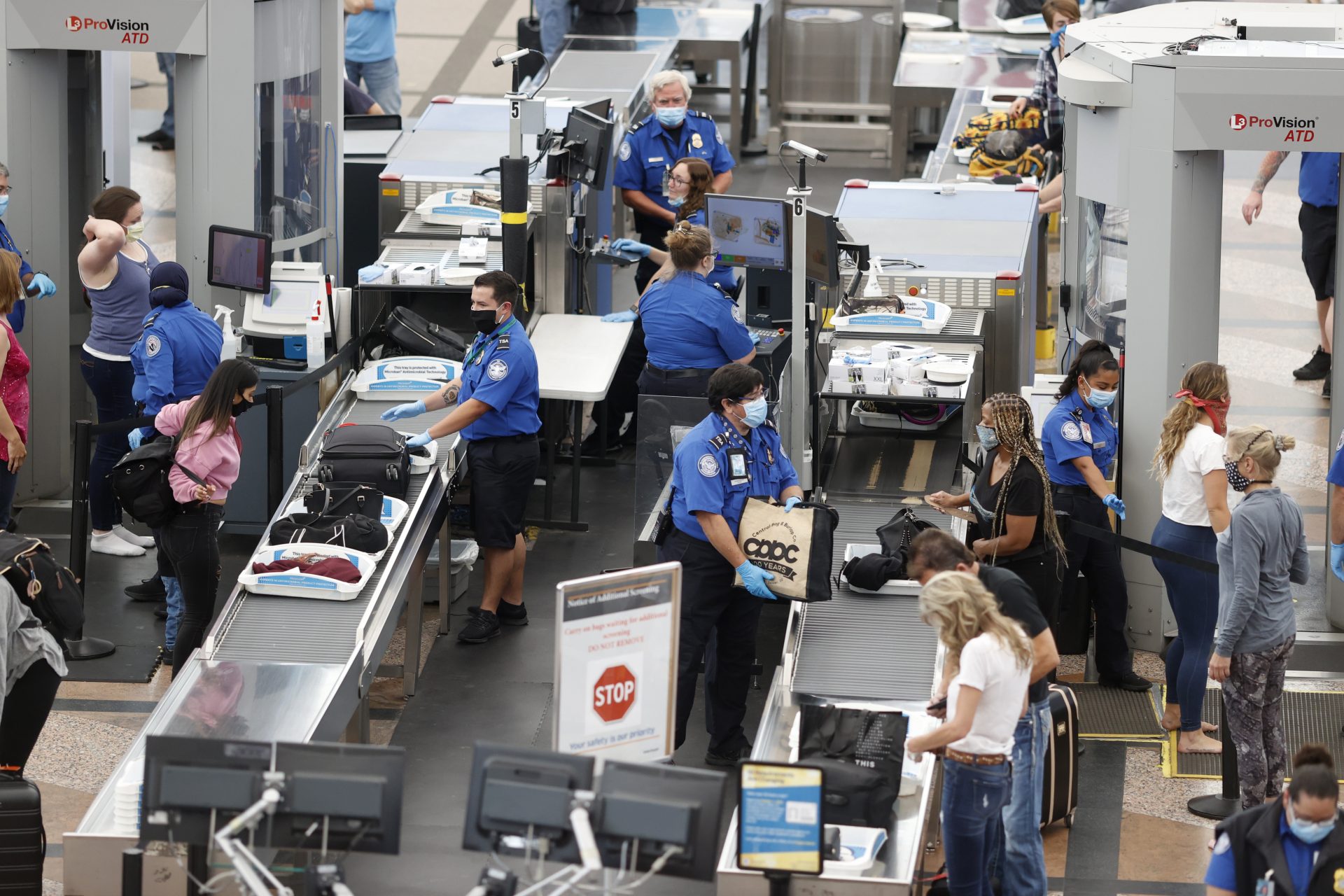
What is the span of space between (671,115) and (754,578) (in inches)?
199

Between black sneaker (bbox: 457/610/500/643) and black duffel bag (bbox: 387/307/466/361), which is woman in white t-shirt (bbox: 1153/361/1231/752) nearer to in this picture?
black sneaker (bbox: 457/610/500/643)

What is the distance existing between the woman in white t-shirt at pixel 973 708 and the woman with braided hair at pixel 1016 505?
1.96m

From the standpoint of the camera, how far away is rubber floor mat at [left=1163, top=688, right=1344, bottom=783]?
8.24m

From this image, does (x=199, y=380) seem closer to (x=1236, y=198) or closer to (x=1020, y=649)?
(x=1020, y=649)

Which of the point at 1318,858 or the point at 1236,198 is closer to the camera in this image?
the point at 1318,858

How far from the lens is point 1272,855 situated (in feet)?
18.8

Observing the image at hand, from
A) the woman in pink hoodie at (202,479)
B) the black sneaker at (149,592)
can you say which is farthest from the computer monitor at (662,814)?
the black sneaker at (149,592)

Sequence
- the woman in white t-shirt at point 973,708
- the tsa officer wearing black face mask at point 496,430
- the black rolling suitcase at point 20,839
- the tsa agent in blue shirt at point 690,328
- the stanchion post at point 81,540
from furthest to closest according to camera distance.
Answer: the tsa agent in blue shirt at point 690,328 < the stanchion post at point 81,540 < the tsa officer wearing black face mask at point 496,430 < the black rolling suitcase at point 20,839 < the woman in white t-shirt at point 973,708

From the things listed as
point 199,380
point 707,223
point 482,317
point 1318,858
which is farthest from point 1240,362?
point 1318,858

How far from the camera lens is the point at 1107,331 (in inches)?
381

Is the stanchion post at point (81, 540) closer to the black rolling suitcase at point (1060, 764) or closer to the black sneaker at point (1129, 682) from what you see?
the black rolling suitcase at point (1060, 764)

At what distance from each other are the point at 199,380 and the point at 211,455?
3.26 ft

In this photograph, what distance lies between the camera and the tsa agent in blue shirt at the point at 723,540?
25.3 feet

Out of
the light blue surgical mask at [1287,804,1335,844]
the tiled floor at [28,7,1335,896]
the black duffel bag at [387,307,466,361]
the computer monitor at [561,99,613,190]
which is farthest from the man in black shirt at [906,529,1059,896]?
the computer monitor at [561,99,613,190]
